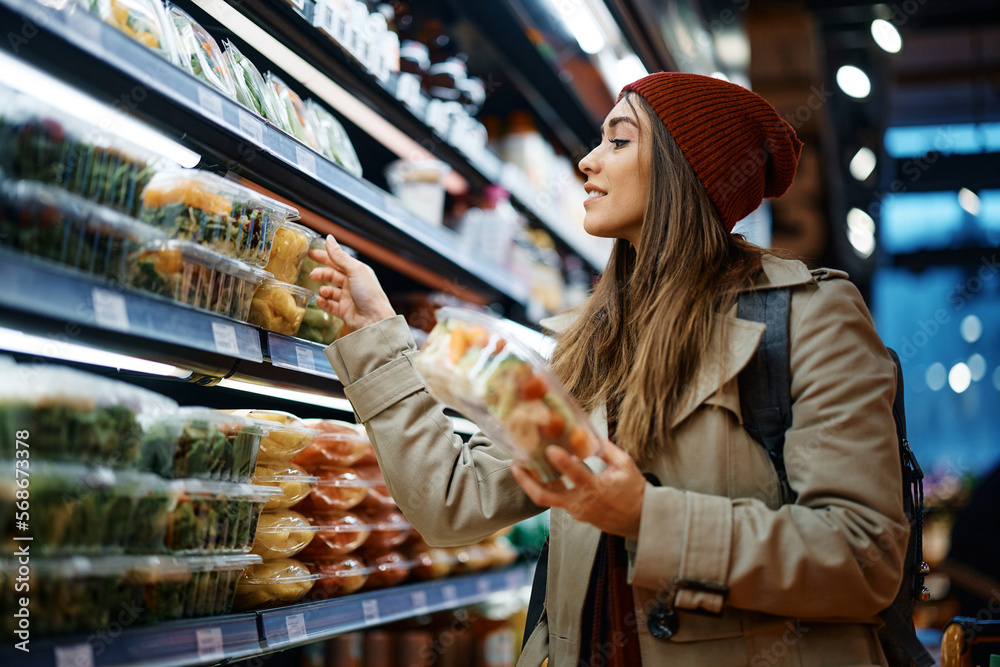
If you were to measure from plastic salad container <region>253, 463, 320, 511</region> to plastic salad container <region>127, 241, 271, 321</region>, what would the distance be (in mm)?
324

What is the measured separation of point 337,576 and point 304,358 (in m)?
0.51

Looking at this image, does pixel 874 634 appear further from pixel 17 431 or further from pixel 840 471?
pixel 17 431

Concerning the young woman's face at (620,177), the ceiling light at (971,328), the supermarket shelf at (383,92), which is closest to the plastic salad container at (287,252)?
the supermarket shelf at (383,92)

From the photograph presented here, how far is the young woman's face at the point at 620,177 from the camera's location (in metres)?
1.55

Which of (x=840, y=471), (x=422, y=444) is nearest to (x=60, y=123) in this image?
(x=422, y=444)

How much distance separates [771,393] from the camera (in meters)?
1.29

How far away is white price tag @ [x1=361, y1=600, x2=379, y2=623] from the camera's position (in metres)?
→ 1.85

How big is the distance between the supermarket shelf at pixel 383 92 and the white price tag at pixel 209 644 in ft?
3.94

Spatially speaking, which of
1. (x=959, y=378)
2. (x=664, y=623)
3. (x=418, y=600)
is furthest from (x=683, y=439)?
(x=959, y=378)

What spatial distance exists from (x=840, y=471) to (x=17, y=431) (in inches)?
43.1

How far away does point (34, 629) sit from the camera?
1.04m

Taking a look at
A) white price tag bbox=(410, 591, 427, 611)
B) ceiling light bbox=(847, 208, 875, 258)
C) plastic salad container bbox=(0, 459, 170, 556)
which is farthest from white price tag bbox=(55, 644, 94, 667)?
ceiling light bbox=(847, 208, 875, 258)

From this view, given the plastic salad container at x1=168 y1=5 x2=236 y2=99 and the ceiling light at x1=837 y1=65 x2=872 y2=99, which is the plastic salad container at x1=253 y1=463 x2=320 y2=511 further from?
the ceiling light at x1=837 y1=65 x2=872 y2=99

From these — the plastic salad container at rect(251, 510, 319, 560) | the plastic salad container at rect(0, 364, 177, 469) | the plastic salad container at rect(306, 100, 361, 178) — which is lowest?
the plastic salad container at rect(251, 510, 319, 560)
